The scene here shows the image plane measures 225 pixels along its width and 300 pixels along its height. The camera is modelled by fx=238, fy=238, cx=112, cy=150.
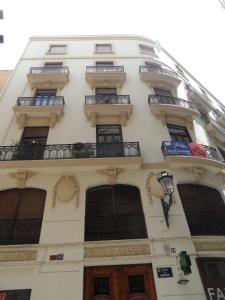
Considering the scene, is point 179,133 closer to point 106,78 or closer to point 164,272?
point 106,78

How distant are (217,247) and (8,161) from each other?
774 centimetres

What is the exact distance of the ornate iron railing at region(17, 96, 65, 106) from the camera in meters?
11.7

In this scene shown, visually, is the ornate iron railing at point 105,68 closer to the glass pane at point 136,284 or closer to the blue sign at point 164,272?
the blue sign at point 164,272

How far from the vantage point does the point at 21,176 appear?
884 cm

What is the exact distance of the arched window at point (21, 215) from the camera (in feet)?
24.6

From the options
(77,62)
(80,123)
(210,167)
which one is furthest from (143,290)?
(77,62)

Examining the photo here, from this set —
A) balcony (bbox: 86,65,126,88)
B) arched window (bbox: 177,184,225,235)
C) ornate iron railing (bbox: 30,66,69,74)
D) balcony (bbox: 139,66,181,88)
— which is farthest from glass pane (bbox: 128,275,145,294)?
ornate iron railing (bbox: 30,66,69,74)

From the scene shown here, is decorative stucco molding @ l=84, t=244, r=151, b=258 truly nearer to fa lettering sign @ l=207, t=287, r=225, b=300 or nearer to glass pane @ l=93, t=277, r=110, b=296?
glass pane @ l=93, t=277, r=110, b=296

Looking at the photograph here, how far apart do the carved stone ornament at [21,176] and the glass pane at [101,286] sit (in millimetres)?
4226

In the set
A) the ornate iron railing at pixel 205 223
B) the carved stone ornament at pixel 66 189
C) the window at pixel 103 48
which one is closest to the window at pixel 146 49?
the window at pixel 103 48

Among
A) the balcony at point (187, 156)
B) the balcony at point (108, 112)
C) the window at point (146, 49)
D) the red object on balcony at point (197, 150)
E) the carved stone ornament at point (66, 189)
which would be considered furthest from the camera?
the window at point (146, 49)

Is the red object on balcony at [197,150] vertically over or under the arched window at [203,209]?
over

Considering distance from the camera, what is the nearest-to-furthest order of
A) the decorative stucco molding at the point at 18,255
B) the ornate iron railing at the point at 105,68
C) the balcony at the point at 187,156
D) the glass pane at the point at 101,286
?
the glass pane at the point at 101,286
the decorative stucco molding at the point at 18,255
the balcony at the point at 187,156
the ornate iron railing at the point at 105,68

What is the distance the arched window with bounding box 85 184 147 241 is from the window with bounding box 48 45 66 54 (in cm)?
1187
